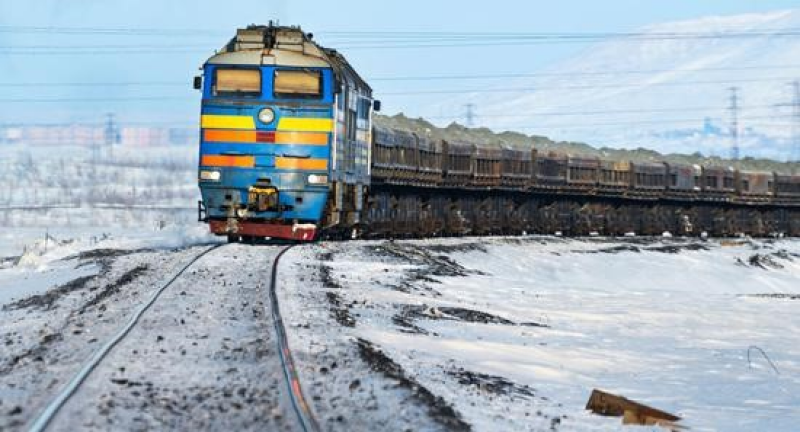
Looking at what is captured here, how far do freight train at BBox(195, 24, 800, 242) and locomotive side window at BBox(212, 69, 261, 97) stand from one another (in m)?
0.02

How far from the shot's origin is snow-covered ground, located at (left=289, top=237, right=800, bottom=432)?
1095 centimetres

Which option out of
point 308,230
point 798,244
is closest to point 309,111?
point 308,230

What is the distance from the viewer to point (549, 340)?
1579 centimetres

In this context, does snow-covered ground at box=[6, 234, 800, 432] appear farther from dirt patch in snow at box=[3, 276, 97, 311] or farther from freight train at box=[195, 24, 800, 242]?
freight train at box=[195, 24, 800, 242]

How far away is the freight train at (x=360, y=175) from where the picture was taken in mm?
24391

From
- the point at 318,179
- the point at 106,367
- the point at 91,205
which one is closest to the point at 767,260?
the point at 318,179

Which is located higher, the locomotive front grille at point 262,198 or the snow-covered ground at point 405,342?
the locomotive front grille at point 262,198

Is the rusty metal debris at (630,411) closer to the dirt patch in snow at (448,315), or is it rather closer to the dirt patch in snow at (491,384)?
the dirt patch in snow at (491,384)

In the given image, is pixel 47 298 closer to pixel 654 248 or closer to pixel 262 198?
pixel 262 198

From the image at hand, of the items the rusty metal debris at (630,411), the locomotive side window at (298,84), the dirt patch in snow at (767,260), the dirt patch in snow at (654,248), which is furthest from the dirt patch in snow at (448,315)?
the dirt patch in snow at (767,260)

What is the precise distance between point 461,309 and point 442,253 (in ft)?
46.3

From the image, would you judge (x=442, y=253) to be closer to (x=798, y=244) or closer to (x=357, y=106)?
(x=357, y=106)

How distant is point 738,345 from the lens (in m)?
17.8

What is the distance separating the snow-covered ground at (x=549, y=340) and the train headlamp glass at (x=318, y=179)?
1336 mm
